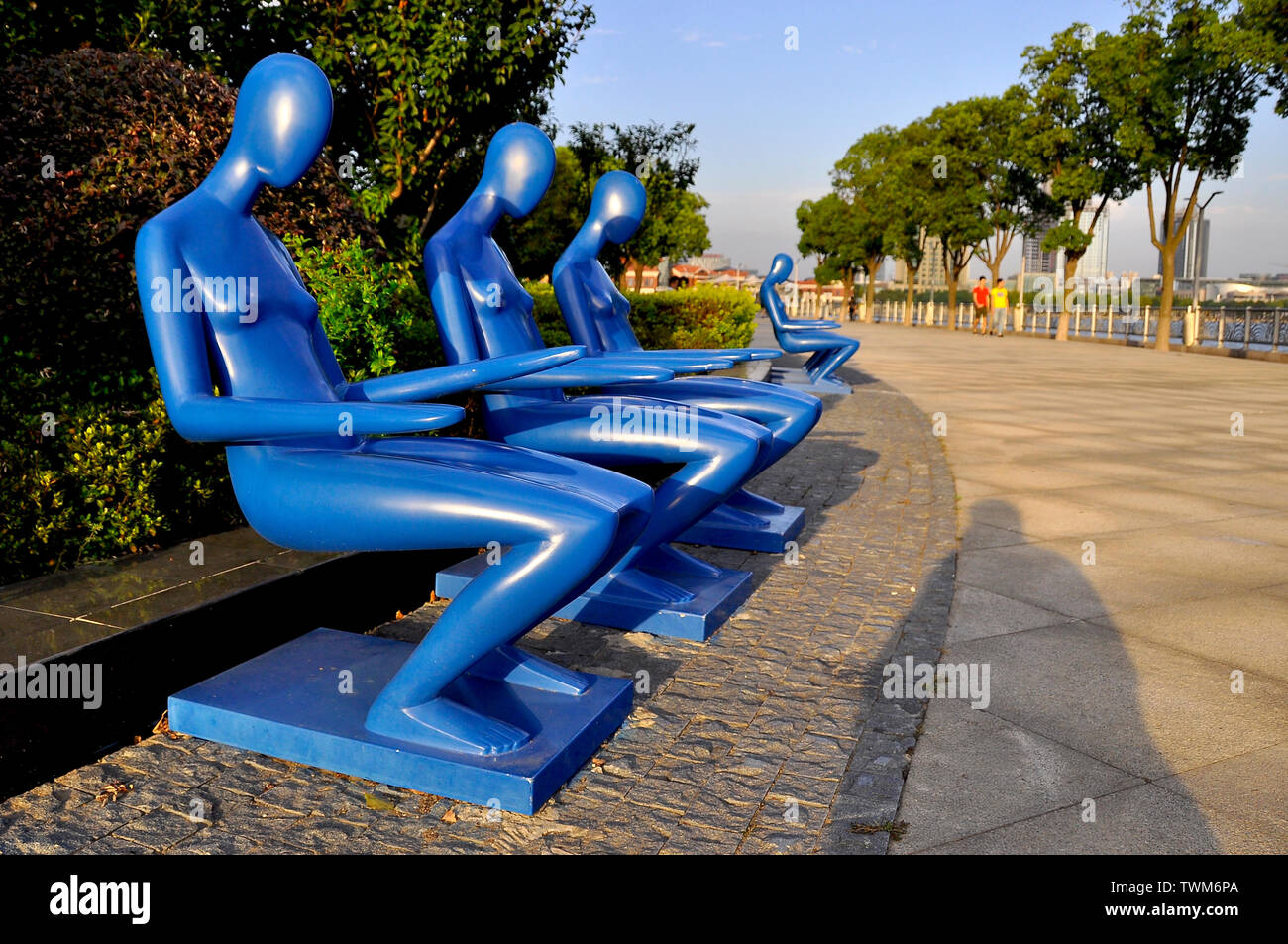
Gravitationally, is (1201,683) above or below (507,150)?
below

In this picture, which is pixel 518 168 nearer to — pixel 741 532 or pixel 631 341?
pixel 631 341

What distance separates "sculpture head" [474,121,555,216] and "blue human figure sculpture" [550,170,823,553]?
748mm

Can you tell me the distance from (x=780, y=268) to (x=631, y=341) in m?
6.35

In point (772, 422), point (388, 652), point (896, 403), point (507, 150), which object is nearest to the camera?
point (388, 652)

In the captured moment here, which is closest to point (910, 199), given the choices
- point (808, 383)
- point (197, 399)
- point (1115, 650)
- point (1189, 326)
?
point (1189, 326)

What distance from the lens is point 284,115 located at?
276 centimetres

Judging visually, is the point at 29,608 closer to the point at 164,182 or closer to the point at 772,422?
the point at 164,182

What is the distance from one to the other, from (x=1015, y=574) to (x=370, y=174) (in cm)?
564

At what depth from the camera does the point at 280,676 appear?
3.32 metres

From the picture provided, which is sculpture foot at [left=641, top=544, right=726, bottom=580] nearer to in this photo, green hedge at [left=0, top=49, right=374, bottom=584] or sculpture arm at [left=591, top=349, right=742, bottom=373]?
sculpture arm at [left=591, top=349, right=742, bottom=373]

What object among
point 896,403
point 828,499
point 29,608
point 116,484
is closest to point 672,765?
point 29,608

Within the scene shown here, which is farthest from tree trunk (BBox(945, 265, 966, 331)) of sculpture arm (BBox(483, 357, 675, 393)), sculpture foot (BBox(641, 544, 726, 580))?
sculpture arm (BBox(483, 357, 675, 393))

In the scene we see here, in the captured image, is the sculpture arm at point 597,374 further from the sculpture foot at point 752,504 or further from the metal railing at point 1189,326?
the metal railing at point 1189,326

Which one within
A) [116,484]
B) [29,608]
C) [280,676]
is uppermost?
[116,484]
